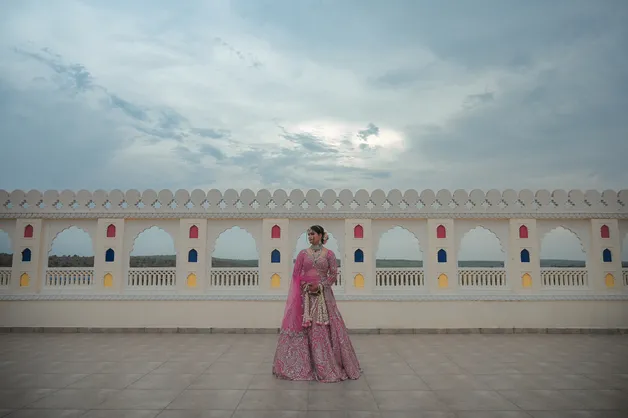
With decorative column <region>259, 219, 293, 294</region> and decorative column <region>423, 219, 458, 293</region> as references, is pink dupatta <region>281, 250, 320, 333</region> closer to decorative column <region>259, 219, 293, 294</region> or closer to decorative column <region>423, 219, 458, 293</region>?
decorative column <region>259, 219, 293, 294</region>

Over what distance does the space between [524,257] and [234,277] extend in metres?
5.99

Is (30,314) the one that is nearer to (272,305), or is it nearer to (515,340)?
(272,305)

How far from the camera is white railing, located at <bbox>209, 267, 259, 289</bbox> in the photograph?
9.07m

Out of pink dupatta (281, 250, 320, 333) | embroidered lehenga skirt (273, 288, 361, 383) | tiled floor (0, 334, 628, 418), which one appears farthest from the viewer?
pink dupatta (281, 250, 320, 333)

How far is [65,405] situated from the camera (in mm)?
4273

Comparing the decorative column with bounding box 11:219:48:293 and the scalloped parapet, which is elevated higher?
the scalloped parapet

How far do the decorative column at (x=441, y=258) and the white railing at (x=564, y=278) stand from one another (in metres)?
1.91

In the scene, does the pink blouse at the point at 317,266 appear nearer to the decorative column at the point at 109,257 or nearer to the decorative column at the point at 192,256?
the decorative column at the point at 192,256

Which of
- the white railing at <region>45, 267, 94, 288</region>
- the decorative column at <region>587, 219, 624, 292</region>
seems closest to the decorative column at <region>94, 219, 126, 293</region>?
the white railing at <region>45, 267, 94, 288</region>

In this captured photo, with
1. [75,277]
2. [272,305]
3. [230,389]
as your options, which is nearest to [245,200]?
[272,305]

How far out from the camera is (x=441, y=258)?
9.08 m

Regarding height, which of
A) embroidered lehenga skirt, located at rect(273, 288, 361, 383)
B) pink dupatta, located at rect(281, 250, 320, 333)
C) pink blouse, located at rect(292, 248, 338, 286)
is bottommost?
embroidered lehenga skirt, located at rect(273, 288, 361, 383)

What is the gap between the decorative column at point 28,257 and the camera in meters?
8.98

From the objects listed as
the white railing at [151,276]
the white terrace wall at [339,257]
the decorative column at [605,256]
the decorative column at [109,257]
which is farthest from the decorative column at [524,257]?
the decorative column at [109,257]
